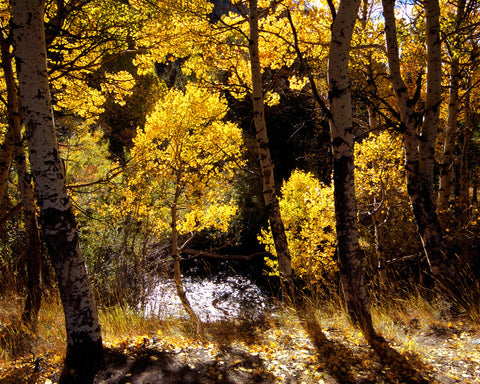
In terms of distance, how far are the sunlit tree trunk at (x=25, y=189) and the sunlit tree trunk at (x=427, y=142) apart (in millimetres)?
5007

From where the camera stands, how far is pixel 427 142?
4422mm

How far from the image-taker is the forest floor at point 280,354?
2887mm

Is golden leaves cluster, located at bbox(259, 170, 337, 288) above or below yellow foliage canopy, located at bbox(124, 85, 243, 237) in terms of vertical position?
below

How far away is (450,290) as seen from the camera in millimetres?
4219

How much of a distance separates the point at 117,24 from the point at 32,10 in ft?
5.37

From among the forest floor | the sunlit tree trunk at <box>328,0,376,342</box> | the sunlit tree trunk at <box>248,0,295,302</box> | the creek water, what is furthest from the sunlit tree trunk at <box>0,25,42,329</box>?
the creek water

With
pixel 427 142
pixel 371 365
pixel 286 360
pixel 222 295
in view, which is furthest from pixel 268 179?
pixel 222 295

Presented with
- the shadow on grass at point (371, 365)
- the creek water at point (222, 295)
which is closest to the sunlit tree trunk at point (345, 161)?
the shadow on grass at point (371, 365)

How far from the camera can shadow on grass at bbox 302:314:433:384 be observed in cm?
282

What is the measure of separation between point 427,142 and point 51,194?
4.62 m

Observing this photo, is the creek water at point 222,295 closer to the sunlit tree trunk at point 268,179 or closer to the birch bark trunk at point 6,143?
the sunlit tree trunk at point 268,179

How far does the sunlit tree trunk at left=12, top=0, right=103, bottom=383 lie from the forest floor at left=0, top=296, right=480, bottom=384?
32 cm

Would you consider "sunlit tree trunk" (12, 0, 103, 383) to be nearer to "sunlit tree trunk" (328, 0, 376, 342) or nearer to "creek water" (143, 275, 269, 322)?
"sunlit tree trunk" (328, 0, 376, 342)

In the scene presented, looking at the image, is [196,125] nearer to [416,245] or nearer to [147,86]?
[416,245]
